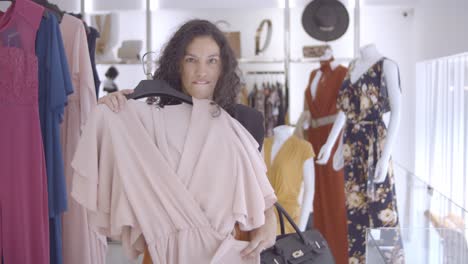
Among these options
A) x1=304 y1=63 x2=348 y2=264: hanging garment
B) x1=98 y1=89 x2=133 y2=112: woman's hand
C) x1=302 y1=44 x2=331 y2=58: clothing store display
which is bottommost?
x1=304 y1=63 x2=348 y2=264: hanging garment

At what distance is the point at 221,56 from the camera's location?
1658mm

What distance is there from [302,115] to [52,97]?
2285 millimetres

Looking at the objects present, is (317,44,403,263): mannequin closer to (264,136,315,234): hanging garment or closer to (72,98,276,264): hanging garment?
(264,136,315,234): hanging garment

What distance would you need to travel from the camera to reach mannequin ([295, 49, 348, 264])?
4.08m

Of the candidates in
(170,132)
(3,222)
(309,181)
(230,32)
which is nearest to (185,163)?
(170,132)

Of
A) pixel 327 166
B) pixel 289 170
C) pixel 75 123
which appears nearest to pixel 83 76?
pixel 75 123

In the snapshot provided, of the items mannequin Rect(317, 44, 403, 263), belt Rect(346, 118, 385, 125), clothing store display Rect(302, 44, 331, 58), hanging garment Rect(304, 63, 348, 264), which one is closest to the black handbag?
mannequin Rect(317, 44, 403, 263)

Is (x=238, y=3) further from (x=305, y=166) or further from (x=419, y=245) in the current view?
(x=419, y=245)

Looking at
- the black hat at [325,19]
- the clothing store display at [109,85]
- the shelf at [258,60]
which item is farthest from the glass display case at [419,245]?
the clothing store display at [109,85]

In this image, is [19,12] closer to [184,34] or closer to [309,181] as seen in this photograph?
[184,34]

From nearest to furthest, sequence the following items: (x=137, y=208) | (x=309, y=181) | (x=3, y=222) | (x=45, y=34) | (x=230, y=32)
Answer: (x=137, y=208)
(x=3, y=222)
(x=45, y=34)
(x=309, y=181)
(x=230, y=32)

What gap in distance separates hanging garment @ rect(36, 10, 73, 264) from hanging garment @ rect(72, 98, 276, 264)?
1071 mm

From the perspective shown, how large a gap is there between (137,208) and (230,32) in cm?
446

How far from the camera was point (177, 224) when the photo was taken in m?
1.44
